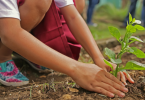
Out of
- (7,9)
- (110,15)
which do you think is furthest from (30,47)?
(110,15)

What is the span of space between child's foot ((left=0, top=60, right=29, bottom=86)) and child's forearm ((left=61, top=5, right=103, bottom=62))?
585mm

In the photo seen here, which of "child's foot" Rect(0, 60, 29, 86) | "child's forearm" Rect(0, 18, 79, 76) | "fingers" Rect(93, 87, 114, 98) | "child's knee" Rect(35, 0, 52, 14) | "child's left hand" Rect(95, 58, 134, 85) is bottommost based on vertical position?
"child's foot" Rect(0, 60, 29, 86)

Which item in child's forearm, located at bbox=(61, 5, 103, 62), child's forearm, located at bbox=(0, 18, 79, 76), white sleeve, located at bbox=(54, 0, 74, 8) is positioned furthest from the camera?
white sleeve, located at bbox=(54, 0, 74, 8)

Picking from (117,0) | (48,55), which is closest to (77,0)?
(48,55)

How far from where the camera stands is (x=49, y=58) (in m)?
0.99

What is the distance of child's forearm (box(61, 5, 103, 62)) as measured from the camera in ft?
4.30

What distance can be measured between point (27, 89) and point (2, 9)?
2.02ft

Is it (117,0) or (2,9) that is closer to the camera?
(2,9)

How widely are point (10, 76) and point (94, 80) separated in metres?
0.79

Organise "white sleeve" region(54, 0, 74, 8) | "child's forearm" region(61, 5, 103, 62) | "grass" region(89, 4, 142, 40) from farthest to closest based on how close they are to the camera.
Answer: "grass" region(89, 4, 142, 40), "white sleeve" region(54, 0, 74, 8), "child's forearm" region(61, 5, 103, 62)

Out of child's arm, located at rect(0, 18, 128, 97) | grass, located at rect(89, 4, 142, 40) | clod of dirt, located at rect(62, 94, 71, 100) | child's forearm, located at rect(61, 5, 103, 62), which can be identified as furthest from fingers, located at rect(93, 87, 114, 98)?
grass, located at rect(89, 4, 142, 40)

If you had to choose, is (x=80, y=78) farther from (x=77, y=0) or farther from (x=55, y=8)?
(x=77, y=0)

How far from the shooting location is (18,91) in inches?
50.1

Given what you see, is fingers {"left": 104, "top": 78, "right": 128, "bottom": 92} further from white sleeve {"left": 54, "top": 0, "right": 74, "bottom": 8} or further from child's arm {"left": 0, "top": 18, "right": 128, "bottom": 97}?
white sleeve {"left": 54, "top": 0, "right": 74, "bottom": 8}
